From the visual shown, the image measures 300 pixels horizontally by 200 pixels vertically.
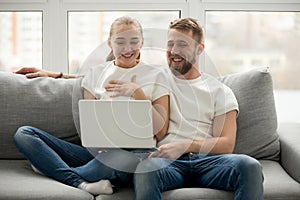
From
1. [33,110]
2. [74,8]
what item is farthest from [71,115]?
[74,8]

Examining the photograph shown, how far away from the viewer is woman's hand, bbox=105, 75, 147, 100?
2.19 m

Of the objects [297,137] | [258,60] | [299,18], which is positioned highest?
[299,18]

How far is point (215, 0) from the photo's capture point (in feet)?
10.8

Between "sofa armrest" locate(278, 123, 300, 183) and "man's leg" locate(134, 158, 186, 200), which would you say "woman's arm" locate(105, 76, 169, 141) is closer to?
"man's leg" locate(134, 158, 186, 200)

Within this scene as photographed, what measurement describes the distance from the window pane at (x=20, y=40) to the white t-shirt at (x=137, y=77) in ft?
3.62

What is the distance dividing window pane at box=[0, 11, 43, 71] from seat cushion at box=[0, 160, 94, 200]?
119cm

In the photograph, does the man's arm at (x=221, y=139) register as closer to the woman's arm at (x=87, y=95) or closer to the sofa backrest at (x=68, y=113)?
the sofa backrest at (x=68, y=113)

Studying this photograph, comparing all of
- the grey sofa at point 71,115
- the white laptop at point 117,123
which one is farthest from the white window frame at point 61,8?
the white laptop at point 117,123

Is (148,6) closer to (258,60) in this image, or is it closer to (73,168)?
(258,60)

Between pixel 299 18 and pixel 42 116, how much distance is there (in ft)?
5.55

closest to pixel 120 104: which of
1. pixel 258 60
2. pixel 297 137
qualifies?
pixel 297 137

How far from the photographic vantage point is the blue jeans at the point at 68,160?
2.21 metres

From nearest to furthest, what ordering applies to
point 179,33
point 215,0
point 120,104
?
point 120,104 → point 179,33 → point 215,0

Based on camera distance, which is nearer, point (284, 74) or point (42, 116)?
point (42, 116)
